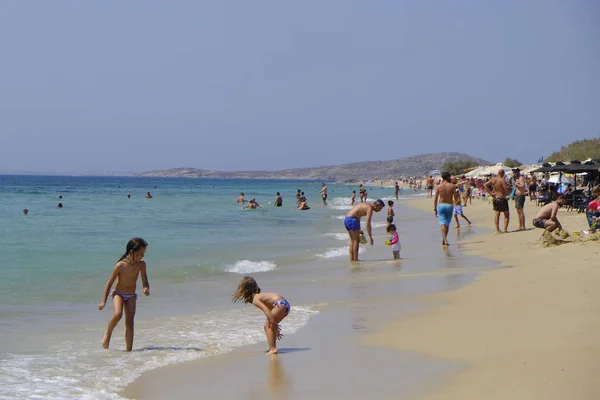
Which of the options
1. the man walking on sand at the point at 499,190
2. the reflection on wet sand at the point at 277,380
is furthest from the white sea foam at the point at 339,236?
the reflection on wet sand at the point at 277,380

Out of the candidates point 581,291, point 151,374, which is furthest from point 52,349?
point 581,291

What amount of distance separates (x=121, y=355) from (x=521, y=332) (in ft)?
12.3

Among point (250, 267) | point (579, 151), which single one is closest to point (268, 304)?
point (250, 267)

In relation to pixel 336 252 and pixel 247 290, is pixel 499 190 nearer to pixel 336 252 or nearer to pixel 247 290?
pixel 336 252

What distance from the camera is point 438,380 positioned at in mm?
5473

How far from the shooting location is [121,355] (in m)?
6.82

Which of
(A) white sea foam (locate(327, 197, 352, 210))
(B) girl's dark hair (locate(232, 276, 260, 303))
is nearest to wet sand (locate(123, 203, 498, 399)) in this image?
(B) girl's dark hair (locate(232, 276, 260, 303))

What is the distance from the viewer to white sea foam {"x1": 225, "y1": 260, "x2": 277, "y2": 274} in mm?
13406

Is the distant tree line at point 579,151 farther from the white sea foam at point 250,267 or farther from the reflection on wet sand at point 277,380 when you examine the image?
the reflection on wet sand at point 277,380

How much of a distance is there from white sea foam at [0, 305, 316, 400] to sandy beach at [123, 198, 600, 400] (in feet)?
0.76

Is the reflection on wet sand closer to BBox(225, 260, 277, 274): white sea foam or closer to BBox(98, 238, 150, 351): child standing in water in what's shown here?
BBox(98, 238, 150, 351): child standing in water

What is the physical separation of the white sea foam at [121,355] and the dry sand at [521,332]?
1574mm

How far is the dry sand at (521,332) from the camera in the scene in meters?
5.14

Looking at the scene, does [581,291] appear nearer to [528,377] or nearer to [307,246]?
[528,377]
